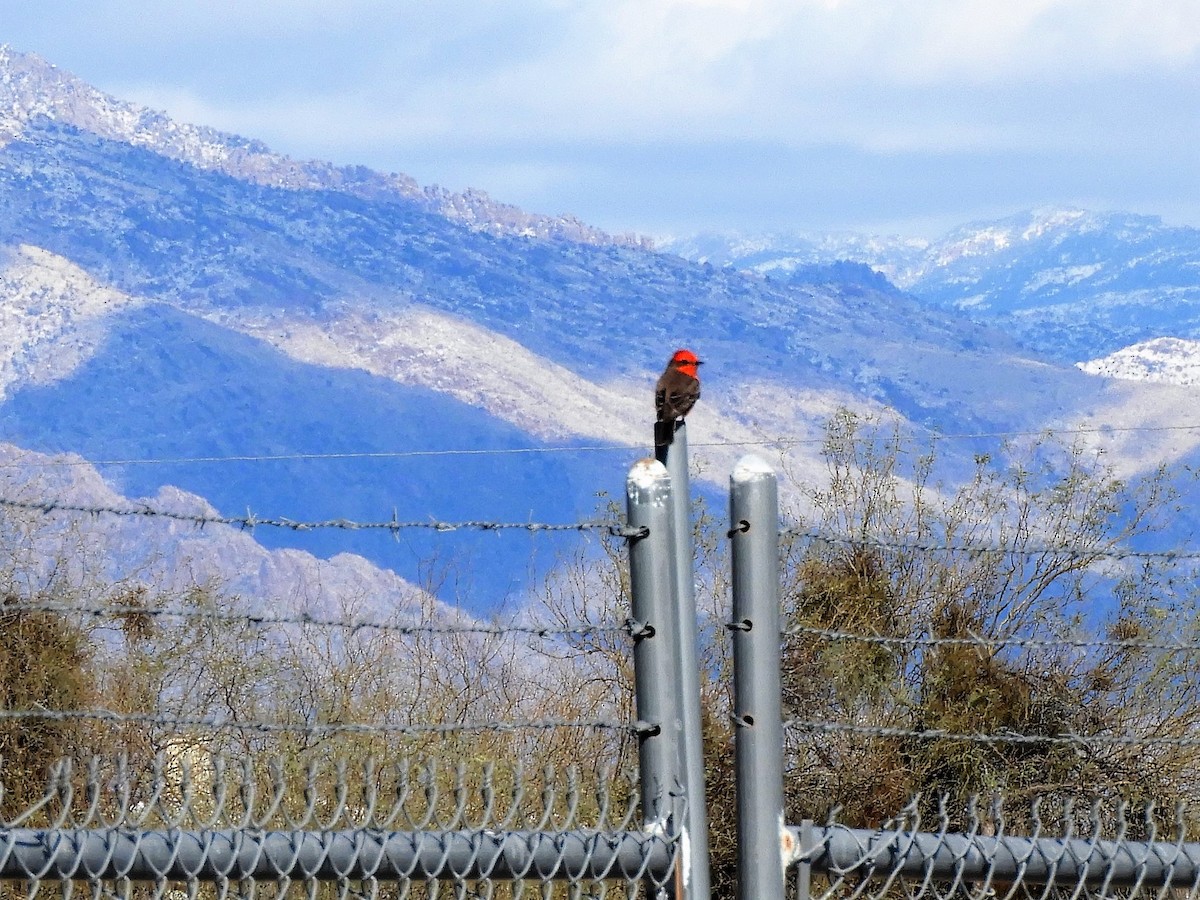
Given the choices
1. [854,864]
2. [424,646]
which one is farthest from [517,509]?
[854,864]

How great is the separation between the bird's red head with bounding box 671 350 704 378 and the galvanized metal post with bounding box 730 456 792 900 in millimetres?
1096

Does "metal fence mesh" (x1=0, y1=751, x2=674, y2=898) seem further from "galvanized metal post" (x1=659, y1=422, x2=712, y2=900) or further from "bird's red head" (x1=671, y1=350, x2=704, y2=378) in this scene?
"bird's red head" (x1=671, y1=350, x2=704, y2=378)

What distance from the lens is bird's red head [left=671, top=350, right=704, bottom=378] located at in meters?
3.90

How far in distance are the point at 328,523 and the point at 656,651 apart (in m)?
0.79

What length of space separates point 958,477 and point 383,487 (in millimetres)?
70567

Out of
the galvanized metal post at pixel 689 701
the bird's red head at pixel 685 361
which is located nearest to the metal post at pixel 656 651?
the galvanized metal post at pixel 689 701

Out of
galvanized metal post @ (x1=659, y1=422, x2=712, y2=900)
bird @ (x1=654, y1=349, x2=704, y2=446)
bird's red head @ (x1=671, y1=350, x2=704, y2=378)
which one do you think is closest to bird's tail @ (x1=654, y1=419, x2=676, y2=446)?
bird @ (x1=654, y1=349, x2=704, y2=446)

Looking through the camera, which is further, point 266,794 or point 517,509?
point 517,509

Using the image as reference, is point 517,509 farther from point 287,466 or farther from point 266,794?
point 266,794

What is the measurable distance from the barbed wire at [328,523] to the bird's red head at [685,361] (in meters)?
0.87

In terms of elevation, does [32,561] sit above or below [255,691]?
above

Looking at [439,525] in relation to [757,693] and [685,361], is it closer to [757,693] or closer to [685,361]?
[757,693]

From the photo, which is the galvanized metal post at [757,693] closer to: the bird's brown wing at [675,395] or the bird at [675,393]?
the bird at [675,393]

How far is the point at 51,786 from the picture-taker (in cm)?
249
